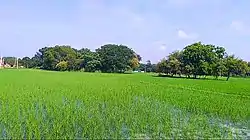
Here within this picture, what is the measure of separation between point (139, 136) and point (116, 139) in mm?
600

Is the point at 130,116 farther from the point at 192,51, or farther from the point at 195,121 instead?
the point at 192,51

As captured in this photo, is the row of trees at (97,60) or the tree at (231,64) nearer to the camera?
the tree at (231,64)

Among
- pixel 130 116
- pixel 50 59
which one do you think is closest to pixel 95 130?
pixel 130 116

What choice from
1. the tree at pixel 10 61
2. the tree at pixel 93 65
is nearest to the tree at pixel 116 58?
the tree at pixel 93 65

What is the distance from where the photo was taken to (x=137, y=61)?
231 ft

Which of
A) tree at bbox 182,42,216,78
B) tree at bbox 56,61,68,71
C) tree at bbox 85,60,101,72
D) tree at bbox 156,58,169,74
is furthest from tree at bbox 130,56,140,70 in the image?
tree at bbox 182,42,216,78

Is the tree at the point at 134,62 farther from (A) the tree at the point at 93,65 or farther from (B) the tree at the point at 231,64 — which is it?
(B) the tree at the point at 231,64

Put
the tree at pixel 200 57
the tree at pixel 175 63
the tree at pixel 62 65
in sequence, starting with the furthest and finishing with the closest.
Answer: the tree at pixel 62 65
the tree at pixel 175 63
the tree at pixel 200 57

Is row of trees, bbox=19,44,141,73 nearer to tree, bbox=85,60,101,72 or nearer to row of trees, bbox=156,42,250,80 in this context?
tree, bbox=85,60,101,72

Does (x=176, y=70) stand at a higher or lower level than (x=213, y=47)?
lower

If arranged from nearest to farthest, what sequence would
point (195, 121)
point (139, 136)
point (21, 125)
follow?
point (139, 136) < point (21, 125) < point (195, 121)

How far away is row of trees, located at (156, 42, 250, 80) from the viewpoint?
144 ft

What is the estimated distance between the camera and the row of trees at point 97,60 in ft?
224

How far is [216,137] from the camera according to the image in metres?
6.43
